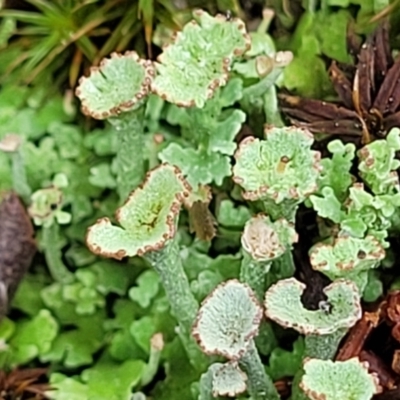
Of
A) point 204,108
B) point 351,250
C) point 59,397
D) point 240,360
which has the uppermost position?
point 204,108

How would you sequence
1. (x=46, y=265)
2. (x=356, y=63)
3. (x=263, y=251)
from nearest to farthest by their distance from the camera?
(x=263, y=251)
(x=356, y=63)
(x=46, y=265)

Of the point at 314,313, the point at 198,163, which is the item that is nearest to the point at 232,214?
the point at 198,163

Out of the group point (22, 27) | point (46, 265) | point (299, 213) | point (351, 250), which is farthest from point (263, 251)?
point (22, 27)

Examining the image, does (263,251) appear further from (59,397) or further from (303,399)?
(59,397)

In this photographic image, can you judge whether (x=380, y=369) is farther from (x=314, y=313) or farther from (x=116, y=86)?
(x=116, y=86)

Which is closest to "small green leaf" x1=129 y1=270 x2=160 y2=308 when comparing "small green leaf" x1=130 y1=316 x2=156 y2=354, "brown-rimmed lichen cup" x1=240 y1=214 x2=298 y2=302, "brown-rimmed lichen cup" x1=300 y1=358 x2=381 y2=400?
"small green leaf" x1=130 y1=316 x2=156 y2=354

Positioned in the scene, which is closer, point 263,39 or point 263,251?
point 263,251

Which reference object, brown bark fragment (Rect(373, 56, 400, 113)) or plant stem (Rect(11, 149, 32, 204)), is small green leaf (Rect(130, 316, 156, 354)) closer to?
plant stem (Rect(11, 149, 32, 204))
